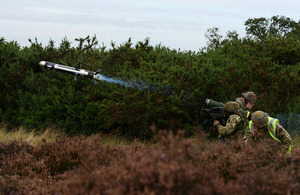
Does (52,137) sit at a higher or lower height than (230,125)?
lower

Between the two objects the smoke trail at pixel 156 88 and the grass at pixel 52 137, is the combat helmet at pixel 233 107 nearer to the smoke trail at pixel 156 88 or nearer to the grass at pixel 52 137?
the smoke trail at pixel 156 88

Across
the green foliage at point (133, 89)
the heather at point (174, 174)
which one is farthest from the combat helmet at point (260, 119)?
the green foliage at point (133, 89)

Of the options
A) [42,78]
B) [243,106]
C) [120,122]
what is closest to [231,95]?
[243,106]

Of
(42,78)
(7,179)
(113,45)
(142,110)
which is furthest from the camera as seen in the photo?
(113,45)

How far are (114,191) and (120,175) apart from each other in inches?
8.5

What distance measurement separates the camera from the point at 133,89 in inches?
356

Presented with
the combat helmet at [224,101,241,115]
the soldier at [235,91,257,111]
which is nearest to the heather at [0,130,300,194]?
the combat helmet at [224,101,241,115]

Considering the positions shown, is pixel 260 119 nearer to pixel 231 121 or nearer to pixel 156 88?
pixel 231 121

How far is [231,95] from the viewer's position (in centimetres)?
916

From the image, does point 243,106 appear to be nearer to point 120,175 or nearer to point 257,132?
point 257,132

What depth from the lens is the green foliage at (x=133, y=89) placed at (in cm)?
876

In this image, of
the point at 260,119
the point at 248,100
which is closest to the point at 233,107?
the point at 248,100

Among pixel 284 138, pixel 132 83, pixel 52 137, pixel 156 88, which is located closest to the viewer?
pixel 284 138

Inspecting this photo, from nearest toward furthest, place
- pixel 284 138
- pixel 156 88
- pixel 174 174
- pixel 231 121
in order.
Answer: pixel 174 174, pixel 284 138, pixel 231 121, pixel 156 88
